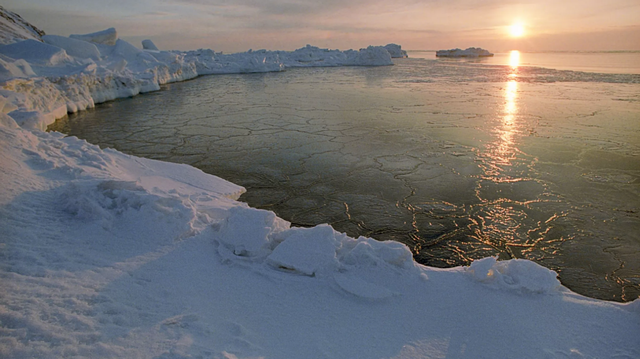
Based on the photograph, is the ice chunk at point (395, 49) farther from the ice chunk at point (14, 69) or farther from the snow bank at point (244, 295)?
the snow bank at point (244, 295)

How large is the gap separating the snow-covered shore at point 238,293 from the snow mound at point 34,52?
421 inches

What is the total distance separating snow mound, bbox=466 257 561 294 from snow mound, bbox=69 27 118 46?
70.4 ft

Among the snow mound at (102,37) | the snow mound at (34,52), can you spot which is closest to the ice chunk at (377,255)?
the snow mound at (34,52)

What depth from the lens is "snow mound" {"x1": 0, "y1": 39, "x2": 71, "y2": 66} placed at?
1145 centimetres

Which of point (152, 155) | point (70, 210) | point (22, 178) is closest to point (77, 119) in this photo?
point (152, 155)

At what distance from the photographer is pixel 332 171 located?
5.19m

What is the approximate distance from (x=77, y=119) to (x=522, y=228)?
1031cm

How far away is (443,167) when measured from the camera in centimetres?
526

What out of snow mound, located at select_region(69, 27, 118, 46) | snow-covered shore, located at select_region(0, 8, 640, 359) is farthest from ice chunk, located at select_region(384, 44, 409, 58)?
snow-covered shore, located at select_region(0, 8, 640, 359)

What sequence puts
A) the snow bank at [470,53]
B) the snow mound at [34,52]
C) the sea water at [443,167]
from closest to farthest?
the sea water at [443,167] → the snow mound at [34,52] → the snow bank at [470,53]

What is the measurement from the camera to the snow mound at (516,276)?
225 cm

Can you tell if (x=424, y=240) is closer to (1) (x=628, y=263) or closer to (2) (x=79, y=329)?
(1) (x=628, y=263)

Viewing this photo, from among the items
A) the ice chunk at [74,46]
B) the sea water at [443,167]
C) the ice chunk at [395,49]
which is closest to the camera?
the sea water at [443,167]

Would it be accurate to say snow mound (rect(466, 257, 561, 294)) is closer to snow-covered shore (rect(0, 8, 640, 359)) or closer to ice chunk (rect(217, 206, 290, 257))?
snow-covered shore (rect(0, 8, 640, 359))
